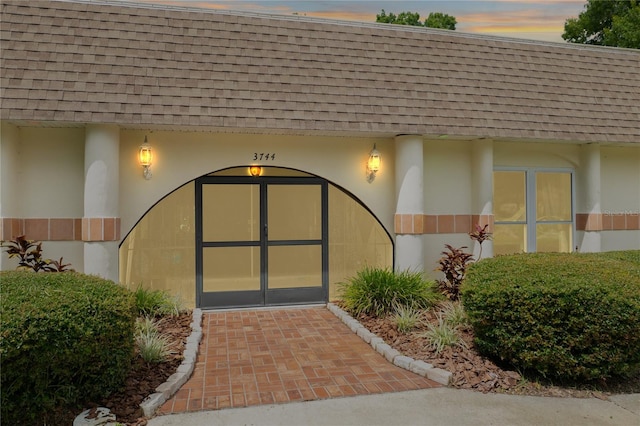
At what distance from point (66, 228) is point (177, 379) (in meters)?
3.56

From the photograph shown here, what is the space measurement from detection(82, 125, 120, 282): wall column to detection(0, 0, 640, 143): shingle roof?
384 millimetres

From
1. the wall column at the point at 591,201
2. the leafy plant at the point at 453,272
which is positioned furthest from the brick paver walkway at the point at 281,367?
the wall column at the point at 591,201

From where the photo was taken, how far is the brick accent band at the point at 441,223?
24.4 feet

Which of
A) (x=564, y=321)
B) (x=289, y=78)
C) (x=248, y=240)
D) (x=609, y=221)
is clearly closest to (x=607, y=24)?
(x=609, y=221)

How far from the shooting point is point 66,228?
263 inches

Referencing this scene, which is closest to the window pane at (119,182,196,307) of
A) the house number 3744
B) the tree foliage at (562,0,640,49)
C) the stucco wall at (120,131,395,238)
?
the stucco wall at (120,131,395,238)

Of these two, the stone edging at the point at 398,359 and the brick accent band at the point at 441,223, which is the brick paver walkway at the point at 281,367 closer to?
the stone edging at the point at 398,359

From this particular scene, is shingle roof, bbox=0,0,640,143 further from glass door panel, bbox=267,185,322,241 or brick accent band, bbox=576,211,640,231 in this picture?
brick accent band, bbox=576,211,640,231

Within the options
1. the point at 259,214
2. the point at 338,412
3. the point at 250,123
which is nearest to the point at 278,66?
the point at 250,123

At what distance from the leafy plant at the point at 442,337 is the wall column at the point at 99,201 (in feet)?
15.0

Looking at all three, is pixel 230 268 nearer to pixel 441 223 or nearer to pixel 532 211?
pixel 441 223

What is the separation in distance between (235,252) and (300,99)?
2790mm

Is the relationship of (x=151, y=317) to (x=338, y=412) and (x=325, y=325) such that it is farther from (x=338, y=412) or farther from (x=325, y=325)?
(x=338, y=412)

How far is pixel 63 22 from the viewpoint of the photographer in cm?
679
